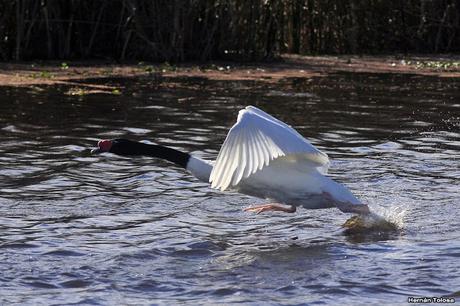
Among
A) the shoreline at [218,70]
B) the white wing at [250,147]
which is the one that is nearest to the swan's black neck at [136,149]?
the white wing at [250,147]

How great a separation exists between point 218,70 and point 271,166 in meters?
10.9

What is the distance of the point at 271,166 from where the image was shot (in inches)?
302

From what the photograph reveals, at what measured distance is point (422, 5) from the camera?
23.2 metres

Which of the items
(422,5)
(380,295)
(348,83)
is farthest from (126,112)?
(422,5)

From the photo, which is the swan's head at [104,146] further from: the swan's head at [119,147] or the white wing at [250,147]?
the white wing at [250,147]

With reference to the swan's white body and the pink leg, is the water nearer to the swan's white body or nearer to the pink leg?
the pink leg

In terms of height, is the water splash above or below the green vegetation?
below

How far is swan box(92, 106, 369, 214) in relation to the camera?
6.93m

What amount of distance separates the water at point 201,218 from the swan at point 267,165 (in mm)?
274

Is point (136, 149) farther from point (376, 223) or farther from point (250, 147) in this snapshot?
point (376, 223)

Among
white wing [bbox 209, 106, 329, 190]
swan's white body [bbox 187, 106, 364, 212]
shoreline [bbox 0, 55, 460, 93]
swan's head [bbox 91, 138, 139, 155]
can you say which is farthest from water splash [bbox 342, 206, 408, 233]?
shoreline [bbox 0, 55, 460, 93]

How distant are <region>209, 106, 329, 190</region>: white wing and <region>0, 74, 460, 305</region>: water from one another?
57 centimetres

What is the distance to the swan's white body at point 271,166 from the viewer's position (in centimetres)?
691

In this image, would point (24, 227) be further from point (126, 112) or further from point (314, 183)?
point (126, 112)
